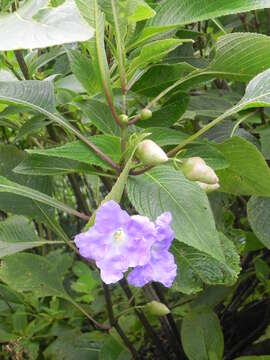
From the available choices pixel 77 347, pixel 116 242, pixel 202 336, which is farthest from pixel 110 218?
pixel 77 347

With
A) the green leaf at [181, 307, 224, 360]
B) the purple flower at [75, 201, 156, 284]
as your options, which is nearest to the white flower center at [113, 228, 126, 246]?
the purple flower at [75, 201, 156, 284]

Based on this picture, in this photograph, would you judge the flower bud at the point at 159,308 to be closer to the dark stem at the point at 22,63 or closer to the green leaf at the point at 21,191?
the green leaf at the point at 21,191

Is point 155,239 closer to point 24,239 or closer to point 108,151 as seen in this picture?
point 108,151

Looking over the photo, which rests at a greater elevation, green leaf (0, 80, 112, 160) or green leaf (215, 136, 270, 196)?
green leaf (0, 80, 112, 160)

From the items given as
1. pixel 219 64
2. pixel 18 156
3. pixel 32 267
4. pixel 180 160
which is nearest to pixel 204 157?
pixel 180 160

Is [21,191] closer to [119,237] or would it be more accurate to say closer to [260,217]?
[119,237]

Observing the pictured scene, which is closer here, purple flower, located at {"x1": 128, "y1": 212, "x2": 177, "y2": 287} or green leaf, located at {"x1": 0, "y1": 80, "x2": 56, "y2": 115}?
purple flower, located at {"x1": 128, "y1": 212, "x2": 177, "y2": 287}

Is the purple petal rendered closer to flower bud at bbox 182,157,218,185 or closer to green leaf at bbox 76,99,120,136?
flower bud at bbox 182,157,218,185
